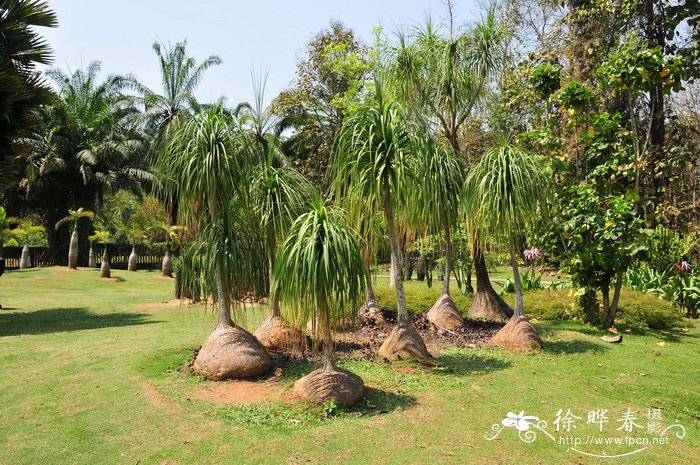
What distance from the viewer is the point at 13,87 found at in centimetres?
1159

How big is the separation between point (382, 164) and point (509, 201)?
92.8 inches

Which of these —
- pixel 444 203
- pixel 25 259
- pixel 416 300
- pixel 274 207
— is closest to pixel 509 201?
pixel 444 203

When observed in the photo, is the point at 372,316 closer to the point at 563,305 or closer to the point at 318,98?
the point at 563,305

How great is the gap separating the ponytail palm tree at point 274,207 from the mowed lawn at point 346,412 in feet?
4.12

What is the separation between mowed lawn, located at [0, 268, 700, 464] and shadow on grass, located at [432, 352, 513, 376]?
0.03m

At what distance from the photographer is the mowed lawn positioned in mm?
4762

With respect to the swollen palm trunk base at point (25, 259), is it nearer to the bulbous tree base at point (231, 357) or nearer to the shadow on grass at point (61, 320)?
the shadow on grass at point (61, 320)

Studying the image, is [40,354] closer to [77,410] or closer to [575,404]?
[77,410]

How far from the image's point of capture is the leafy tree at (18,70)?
11836 mm

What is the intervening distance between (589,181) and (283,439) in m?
9.05

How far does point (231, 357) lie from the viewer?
7.05 metres

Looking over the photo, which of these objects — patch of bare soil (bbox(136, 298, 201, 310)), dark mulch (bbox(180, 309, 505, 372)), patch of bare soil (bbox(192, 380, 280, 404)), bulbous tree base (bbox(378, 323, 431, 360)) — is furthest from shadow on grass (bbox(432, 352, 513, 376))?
patch of bare soil (bbox(136, 298, 201, 310))

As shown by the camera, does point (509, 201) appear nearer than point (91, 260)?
Yes

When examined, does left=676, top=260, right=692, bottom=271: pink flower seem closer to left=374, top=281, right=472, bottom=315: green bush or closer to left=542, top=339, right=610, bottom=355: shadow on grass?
left=374, top=281, right=472, bottom=315: green bush
